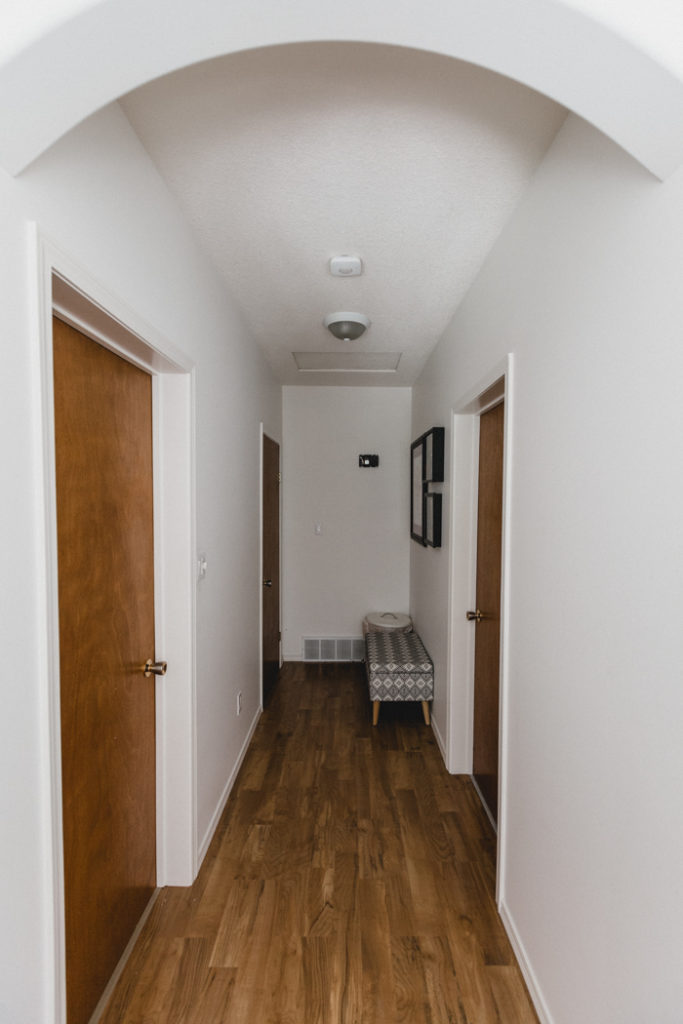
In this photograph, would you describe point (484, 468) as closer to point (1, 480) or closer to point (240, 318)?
point (240, 318)

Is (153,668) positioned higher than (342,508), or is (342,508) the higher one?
(342,508)

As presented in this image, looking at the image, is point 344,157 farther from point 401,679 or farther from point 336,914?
point 401,679

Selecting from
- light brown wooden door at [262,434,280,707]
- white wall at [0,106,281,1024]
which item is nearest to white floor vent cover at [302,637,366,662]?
light brown wooden door at [262,434,280,707]

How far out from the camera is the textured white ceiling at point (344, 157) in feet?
3.92

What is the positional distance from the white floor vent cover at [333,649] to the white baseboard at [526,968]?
2762 mm

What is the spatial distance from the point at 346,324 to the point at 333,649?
2865 mm

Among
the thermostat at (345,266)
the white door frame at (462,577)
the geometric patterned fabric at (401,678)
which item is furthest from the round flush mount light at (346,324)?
the geometric patterned fabric at (401,678)

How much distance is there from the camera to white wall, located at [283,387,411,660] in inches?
175

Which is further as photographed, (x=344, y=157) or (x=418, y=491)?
(x=418, y=491)

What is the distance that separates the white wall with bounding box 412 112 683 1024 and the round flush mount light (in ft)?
3.37

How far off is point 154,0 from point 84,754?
5.16ft

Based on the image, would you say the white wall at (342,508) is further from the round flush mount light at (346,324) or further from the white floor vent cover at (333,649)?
the round flush mount light at (346,324)

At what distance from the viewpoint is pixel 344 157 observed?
4.77 ft

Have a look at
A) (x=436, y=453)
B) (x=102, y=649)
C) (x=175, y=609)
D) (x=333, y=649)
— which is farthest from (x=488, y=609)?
(x=333, y=649)
